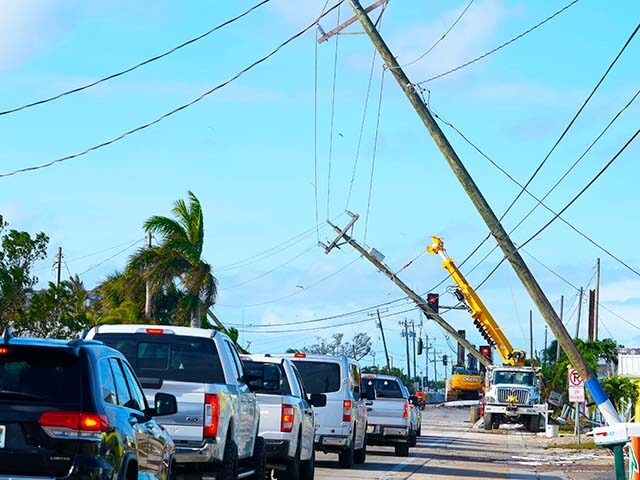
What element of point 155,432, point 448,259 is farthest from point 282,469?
point 448,259

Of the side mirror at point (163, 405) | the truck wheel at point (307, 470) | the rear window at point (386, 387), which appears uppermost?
the rear window at point (386, 387)

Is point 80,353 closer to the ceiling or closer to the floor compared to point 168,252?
closer to the floor

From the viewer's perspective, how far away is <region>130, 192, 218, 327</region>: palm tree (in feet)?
135

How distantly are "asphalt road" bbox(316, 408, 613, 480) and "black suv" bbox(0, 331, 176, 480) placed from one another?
12632 mm

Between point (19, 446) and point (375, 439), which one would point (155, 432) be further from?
point (375, 439)

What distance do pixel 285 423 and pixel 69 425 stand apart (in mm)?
10078

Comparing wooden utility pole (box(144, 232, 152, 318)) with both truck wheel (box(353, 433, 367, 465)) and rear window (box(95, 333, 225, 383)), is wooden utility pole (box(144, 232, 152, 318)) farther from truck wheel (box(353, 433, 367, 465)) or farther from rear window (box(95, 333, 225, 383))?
rear window (box(95, 333, 225, 383))

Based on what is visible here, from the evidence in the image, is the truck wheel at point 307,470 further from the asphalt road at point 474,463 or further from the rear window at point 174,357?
the rear window at point 174,357

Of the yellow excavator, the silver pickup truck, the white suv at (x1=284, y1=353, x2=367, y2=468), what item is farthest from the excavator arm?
the silver pickup truck

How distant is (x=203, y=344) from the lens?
14586mm

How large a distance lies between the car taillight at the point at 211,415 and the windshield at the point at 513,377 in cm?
4337

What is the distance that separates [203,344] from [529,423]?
144ft

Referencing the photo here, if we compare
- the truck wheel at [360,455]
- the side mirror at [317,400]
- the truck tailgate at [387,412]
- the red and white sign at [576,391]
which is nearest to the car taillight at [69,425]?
the side mirror at [317,400]

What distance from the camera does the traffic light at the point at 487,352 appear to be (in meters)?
60.4
